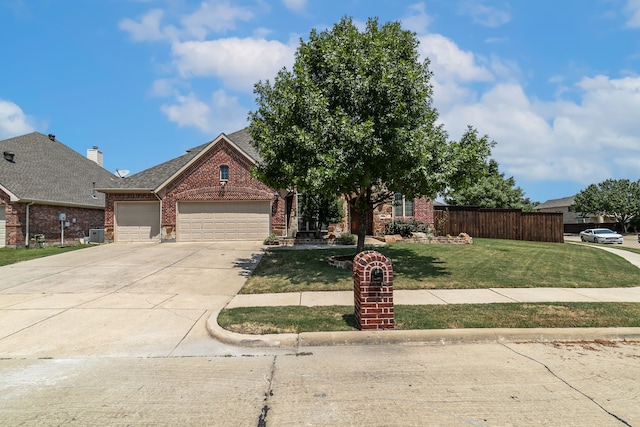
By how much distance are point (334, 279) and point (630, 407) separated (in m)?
6.95

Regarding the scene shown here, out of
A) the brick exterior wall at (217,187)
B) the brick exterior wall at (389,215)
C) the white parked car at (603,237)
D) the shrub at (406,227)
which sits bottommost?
the white parked car at (603,237)

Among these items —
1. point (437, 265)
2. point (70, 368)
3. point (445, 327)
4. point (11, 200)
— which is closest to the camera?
point (70, 368)

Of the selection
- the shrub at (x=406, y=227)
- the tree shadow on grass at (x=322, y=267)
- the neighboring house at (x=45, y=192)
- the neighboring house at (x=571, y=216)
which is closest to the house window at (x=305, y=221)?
the shrub at (x=406, y=227)

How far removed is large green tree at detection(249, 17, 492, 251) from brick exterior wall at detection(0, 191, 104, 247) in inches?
638

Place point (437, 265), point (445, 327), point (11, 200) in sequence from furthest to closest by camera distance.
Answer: point (11, 200)
point (437, 265)
point (445, 327)

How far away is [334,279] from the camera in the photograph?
9.92m

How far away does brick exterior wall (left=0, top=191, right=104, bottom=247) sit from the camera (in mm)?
18641

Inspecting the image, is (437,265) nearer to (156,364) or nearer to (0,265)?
(156,364)

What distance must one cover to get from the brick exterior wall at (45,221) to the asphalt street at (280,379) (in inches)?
610

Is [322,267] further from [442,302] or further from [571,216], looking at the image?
[571,216]

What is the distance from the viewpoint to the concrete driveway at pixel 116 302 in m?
5.35

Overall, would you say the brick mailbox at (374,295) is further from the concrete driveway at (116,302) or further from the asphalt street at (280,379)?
the concrete driveway at (116,302)

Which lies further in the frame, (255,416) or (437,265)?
(437,265)

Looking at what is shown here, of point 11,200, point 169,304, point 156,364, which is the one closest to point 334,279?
point 169,304
